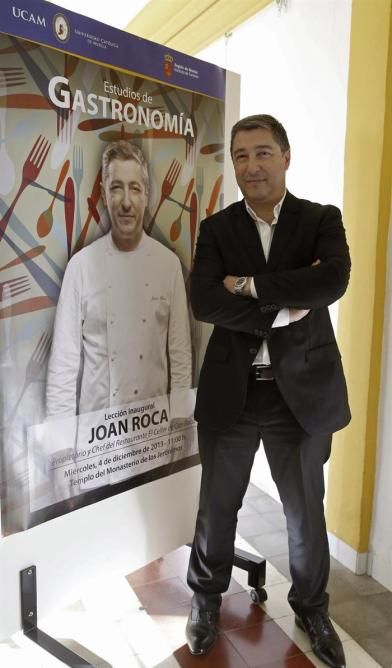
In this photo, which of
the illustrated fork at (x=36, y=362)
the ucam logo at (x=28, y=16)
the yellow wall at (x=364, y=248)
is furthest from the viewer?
the yellow wall at (x=364, y=248)

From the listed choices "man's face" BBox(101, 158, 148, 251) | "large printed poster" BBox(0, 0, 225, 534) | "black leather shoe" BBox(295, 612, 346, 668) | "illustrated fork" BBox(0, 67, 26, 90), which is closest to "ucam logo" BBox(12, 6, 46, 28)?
"large printed poster" BBox(0, 0, 225, 534)

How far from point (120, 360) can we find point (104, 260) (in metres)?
0.35

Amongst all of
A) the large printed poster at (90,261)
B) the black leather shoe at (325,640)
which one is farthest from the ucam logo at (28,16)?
the black leather shoe at (325,640)

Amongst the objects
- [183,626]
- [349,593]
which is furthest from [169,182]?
[349,593]

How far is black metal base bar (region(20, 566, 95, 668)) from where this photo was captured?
1861 millimetres

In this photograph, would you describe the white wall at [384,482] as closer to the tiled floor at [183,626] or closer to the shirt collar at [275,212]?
the tiled floor at [183,626]

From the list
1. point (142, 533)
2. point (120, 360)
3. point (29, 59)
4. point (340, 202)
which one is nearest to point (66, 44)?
point (29, 59)

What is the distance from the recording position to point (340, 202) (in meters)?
2.71

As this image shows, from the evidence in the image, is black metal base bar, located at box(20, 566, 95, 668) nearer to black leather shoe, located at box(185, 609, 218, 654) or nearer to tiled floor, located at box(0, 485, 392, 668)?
tiled floor, located at box(0, 485, 392, 668)

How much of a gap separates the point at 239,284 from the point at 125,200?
487mm

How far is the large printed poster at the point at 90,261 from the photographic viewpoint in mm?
1694

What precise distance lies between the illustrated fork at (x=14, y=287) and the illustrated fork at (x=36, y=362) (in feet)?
0.54

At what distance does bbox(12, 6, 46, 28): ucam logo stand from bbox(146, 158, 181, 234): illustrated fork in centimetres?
62

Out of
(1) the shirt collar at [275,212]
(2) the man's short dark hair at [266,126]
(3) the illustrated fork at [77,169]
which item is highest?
(2) the man's short dark hair at [266,126]
